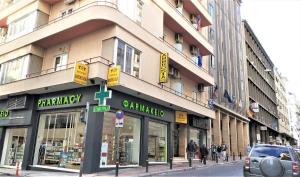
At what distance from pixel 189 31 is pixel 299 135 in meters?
117

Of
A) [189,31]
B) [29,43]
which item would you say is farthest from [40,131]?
[189,31]

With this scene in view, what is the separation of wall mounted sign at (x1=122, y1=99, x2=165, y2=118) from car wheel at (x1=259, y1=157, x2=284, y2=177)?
9.69 meters

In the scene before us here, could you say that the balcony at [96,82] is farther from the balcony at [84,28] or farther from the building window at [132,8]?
the building window at [132,8]

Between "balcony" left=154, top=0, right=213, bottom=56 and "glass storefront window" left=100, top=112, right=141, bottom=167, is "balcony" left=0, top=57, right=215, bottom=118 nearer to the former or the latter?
"glass storefront window" left=100, top=112, right=141, bottom=167

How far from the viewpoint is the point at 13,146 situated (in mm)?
20812

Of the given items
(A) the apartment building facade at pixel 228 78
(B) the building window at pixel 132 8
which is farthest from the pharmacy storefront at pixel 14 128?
(A) the apartment building facade at pixel 228 78

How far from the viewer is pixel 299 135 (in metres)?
122

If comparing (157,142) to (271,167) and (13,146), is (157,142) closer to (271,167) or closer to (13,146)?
(13,146)

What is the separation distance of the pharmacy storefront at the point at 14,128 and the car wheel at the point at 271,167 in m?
15.4

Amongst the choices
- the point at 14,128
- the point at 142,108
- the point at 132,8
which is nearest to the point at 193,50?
the point at 132,8

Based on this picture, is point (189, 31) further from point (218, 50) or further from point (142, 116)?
point (218, 50)

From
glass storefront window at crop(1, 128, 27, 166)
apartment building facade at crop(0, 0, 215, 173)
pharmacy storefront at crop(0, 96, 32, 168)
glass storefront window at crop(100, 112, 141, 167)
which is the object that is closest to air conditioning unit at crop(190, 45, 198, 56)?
apartment building facade at crop(0, 0, 215, 173)

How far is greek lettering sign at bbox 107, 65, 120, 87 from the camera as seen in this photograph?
50.7ft

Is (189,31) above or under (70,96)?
above
